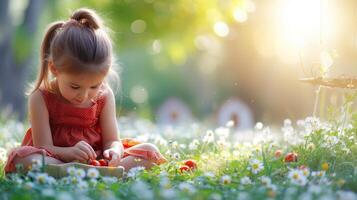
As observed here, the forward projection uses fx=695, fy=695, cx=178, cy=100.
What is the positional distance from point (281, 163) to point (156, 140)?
1.36 meters

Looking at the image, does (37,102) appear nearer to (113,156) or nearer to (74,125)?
(74,125)

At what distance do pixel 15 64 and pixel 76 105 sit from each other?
8517mm

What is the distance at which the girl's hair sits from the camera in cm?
385

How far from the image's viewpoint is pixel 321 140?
4.10 meters

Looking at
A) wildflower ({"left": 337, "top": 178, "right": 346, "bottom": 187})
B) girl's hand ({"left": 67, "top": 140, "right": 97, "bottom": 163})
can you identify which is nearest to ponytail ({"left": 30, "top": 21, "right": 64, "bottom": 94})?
girl's hand ({"left": 67, "top": 140, "right": 97, "bottom": 163})

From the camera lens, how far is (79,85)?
12.8 ft

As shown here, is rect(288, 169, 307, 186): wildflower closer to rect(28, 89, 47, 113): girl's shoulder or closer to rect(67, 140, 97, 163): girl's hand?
rect(67, 140, 97, 163): girl's hand

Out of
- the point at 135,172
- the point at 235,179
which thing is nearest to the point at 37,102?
the point at 135,172

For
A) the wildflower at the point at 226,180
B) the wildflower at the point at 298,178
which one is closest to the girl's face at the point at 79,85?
the wildflower at the point at 226,180

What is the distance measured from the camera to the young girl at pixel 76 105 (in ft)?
12.6

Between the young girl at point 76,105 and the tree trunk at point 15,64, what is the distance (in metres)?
7.96

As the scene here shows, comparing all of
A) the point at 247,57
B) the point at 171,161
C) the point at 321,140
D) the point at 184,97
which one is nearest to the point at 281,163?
the point at 321,140

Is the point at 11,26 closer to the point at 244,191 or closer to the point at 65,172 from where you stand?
the point at 65,172

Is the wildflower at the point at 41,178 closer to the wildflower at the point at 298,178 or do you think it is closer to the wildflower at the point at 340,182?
the wildflower at the point at 298,178
